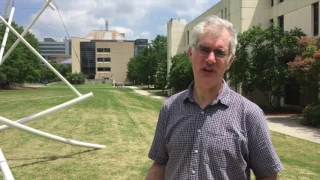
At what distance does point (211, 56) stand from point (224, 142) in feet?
1.52

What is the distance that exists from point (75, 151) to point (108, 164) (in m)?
1.59

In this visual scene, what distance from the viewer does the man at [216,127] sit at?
6.40 feet

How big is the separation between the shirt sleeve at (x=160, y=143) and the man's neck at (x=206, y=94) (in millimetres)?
262

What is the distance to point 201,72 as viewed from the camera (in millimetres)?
2014

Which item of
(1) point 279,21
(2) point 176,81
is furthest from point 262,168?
(2) point 176,81

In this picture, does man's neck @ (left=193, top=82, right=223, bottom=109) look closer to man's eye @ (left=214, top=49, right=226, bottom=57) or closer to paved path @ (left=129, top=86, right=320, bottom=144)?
man's eye @ (left=214, top=49, right=226, bottom=57)

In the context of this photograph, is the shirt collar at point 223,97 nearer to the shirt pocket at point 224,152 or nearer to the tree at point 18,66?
the shirt pocket at point 224,152

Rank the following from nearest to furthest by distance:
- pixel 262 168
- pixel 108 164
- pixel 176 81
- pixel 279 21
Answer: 1. pixel 262 168
2. pixel 108 164
3. pixel 279 21
4. pixel 176 81

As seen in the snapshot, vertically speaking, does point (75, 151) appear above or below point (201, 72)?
below

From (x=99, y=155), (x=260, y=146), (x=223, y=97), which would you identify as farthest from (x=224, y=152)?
(x=99, y=155)

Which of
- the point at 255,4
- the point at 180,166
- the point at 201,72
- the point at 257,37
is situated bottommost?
the point at 180,166

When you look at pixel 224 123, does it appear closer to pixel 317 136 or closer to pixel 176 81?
pixel 317 136

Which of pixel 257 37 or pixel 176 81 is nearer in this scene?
pixel 257 37

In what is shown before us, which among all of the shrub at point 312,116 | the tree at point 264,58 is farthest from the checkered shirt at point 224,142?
the tree at point 264,58
